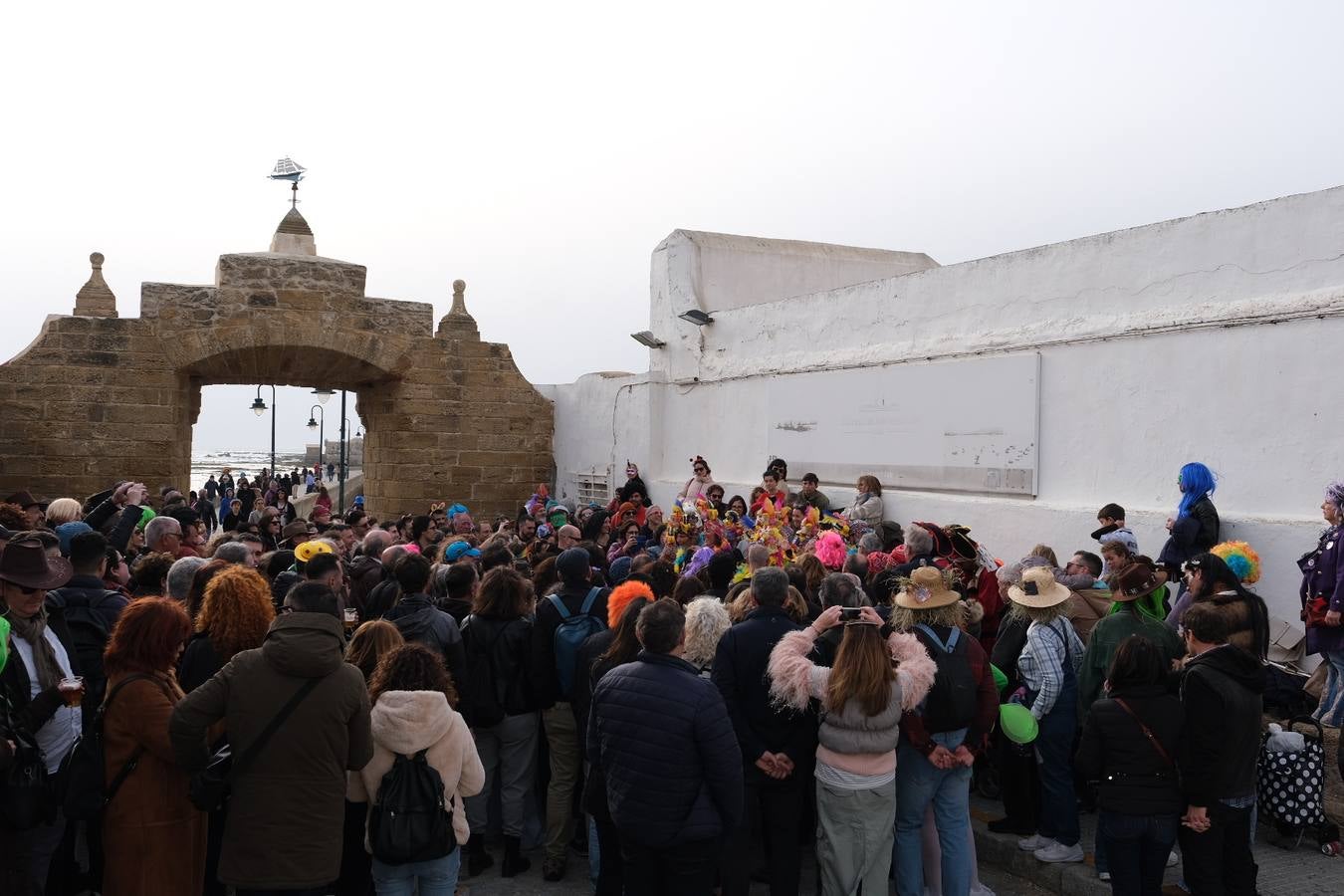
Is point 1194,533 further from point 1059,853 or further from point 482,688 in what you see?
point 482,688

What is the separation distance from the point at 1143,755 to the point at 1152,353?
488 cm

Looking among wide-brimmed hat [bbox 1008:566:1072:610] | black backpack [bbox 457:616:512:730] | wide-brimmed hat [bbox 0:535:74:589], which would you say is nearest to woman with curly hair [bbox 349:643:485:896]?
black backpack [bbox 457:616:512:730]

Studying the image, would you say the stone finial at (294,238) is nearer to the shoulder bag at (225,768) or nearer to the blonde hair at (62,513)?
the blonde hair at (62,513)

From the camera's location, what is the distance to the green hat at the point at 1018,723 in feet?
15.2

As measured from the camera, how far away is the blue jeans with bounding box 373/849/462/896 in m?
3.65

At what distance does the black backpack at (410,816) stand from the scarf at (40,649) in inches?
54.6

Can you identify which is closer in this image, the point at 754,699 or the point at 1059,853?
the point at 754,699

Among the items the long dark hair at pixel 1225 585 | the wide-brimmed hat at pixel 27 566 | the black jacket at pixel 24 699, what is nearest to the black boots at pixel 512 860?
the black jacket at pixel 24 699

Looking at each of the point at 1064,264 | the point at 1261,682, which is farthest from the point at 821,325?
the point at 1261,682

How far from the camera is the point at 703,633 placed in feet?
14.7

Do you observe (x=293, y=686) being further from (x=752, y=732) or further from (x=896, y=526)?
(x=896, y=526)

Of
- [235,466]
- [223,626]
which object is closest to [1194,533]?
[223,626]

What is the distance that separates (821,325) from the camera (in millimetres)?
11656

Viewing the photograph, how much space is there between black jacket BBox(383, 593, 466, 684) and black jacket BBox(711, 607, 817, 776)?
1362 mm
